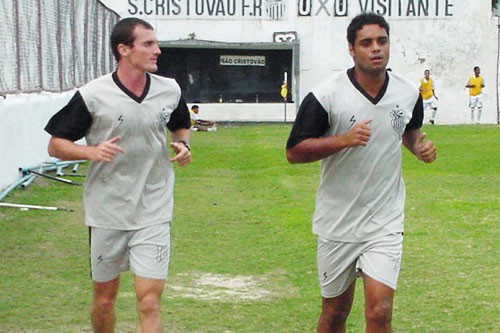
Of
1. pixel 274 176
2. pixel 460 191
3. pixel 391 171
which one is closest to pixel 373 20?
pixel 391 171

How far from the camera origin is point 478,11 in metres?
43.9

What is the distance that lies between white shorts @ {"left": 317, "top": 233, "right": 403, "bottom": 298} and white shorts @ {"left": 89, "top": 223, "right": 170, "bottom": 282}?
0.96m

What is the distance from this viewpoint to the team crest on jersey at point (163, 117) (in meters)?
7.08

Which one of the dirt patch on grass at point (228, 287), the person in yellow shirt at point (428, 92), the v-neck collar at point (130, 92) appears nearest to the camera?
the v-neck collar at point (130, 92)

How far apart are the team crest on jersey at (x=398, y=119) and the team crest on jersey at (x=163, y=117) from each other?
1.42 metres

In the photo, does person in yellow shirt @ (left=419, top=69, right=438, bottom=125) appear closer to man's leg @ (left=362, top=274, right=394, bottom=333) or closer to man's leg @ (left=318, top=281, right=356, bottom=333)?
man's leg @ (left=318, top=281, right=356, bottom=333)

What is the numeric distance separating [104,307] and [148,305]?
534mm

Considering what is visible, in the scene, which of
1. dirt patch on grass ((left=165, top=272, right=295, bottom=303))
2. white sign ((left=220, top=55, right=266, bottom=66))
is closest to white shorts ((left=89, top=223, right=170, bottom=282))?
dirt patch on grass ((left=165, top=272, right=295, bottom=303))

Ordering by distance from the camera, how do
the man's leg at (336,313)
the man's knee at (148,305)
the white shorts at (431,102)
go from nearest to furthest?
1. the man's knee at (148,305)
2. the man's leg at (336,313)
3. the white shorts at (431,102)

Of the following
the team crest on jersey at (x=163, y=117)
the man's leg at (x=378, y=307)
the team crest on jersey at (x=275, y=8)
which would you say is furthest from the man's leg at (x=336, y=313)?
the team crest on jersey at (x=275, y=8)

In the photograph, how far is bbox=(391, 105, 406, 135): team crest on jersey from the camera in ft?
22.0

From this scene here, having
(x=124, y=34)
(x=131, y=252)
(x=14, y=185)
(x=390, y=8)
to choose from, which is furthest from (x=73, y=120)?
(x=390, y=8)

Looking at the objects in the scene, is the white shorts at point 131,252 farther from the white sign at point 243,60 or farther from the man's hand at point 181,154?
the white sign at point 243,60

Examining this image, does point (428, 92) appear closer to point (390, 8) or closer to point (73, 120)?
point (390, 8)
